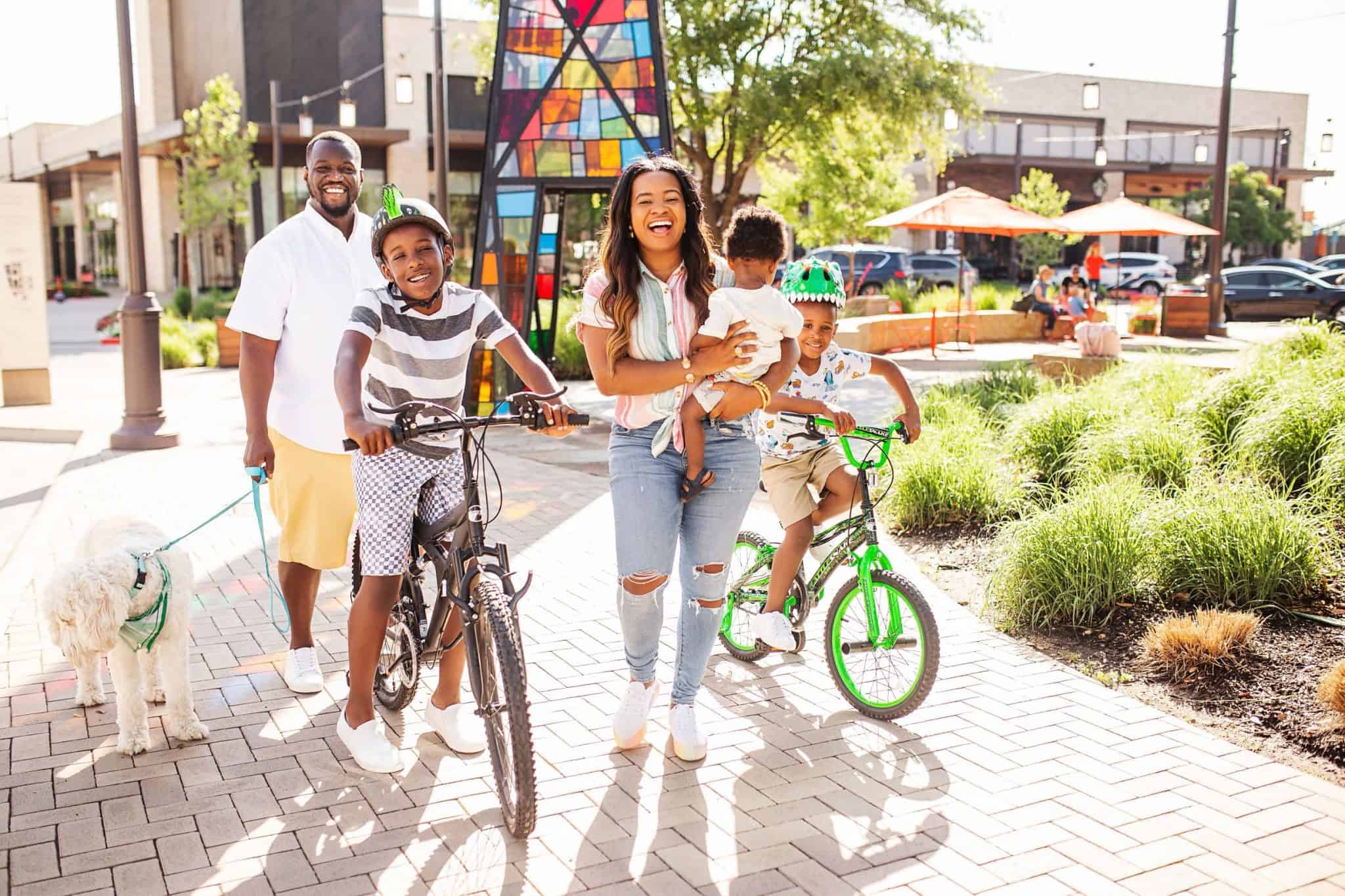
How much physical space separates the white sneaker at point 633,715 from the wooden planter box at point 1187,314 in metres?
19.9

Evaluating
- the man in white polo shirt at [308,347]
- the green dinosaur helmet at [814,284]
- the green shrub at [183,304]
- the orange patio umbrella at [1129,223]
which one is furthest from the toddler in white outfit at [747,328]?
the green shrub at [183,304]

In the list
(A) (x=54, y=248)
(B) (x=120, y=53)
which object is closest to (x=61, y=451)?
(B) (x=120, y=53)

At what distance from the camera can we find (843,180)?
73.0 ft

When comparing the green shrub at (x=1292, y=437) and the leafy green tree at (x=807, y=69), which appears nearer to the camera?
the green shrub at (x=1292, y=437)

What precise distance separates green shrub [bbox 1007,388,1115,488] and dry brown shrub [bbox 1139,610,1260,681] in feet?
8.35

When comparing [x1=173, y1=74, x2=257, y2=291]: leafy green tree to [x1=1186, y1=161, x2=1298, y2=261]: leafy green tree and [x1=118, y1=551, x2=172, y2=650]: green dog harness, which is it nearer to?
[x1=118, y1=551, x2=172, y2=650]: green dog harness

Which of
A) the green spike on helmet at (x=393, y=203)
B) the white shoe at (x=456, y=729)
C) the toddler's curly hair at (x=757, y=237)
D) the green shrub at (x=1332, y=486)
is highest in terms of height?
the green spike on helmet at (x=393, y=203)

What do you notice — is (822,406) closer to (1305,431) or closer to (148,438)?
(1305,431)

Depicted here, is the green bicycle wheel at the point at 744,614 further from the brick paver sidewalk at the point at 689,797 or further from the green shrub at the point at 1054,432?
the green shrub at the point at 1054,432

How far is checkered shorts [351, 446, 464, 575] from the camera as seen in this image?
151 inches

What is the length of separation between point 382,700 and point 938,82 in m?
16.5

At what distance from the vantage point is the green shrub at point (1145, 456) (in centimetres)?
703

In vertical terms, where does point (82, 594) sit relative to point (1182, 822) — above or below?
above

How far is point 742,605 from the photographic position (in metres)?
5.22
